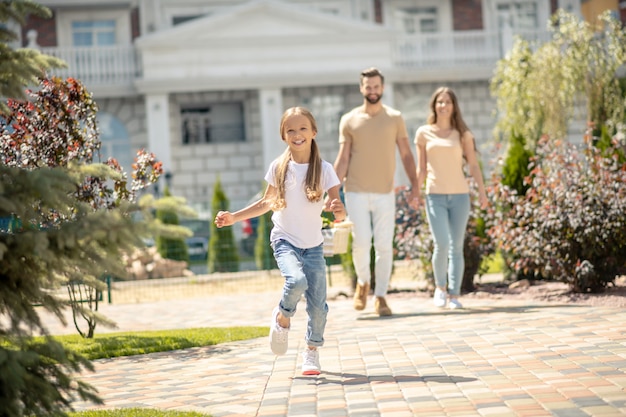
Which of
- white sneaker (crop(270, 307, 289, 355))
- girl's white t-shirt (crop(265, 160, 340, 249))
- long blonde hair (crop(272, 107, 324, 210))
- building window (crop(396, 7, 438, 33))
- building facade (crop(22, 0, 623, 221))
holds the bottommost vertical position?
white sneaker (crop(270, 307, 289, 355))

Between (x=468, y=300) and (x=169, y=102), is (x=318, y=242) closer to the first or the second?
(x=468, y=300)

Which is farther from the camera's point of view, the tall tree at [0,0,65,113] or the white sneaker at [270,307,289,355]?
the white sneaker at [270,307,289,355]

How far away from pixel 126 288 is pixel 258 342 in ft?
29.8

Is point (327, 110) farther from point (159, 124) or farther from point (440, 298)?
point (440, 298)

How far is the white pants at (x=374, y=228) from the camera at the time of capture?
9391mm

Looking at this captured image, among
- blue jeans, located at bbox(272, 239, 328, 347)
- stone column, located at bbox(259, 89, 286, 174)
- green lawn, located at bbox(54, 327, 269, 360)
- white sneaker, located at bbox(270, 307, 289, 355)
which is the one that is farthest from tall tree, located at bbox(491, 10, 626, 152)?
white sneaker, located at bbox(270, 307, 289, 355)

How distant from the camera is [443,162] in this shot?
383 inches

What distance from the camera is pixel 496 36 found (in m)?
32.3

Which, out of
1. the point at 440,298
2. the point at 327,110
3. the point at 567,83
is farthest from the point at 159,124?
the point at 440,298

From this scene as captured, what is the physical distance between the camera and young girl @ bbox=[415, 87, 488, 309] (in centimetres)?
971

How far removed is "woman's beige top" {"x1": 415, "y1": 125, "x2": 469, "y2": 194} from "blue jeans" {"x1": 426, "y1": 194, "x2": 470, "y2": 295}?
0.27 feet

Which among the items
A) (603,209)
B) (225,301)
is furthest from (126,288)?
(603,209)

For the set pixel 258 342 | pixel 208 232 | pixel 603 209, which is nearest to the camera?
pixel 258 342

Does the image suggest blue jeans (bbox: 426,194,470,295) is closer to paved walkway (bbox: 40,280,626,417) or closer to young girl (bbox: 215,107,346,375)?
paved walkway (bbox: 40,280,626,417)
